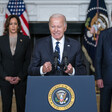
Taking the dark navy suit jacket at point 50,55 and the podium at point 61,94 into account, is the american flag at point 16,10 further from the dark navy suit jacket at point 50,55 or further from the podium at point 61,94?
the podium at point 61,94

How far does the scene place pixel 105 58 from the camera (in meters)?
2.79

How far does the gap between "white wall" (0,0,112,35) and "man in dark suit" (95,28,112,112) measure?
3367 millimetres

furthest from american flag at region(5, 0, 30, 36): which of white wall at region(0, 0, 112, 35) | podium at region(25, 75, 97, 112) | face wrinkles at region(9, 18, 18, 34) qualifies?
podium at region(25, 75, 97, 112)

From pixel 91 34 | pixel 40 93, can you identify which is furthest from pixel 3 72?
pixel 91 34

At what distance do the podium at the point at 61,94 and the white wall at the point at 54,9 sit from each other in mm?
4674

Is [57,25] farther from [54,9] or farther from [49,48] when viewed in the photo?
[54,9]

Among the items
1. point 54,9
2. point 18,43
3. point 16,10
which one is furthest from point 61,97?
point 54,9

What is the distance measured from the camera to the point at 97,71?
2.84 metres

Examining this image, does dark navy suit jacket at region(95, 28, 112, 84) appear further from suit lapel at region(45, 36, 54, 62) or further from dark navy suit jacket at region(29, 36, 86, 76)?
suit lapel at region(45, 36, 54, 62)

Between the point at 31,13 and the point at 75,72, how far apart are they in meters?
4.38

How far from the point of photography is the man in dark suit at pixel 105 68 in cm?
277

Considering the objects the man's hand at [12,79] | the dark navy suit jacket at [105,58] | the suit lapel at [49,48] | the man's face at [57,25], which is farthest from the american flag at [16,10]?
the man's face at [57,25]

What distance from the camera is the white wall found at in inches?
239

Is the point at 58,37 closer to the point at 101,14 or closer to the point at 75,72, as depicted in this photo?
the point at 75,72
